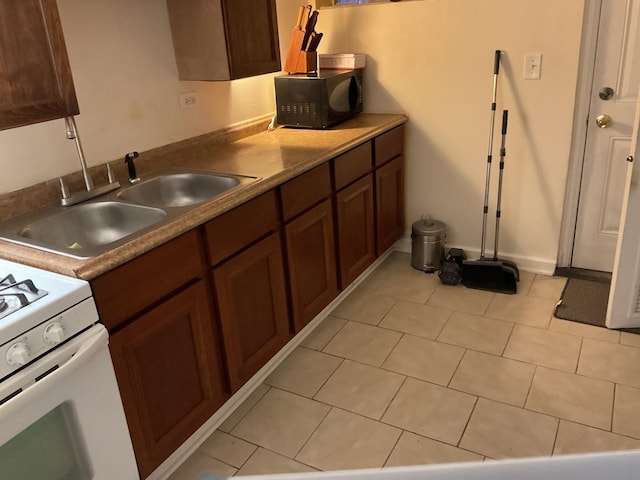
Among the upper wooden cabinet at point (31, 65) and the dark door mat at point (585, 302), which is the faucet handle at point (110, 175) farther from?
the dark door mat at point (585, 302)

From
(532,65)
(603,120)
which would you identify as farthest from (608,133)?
(532,65)

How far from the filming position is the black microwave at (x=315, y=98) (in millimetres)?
3098

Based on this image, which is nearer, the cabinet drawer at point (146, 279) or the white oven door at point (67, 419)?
the white oven door at point (67, 419)

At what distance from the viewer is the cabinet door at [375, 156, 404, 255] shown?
3311mm

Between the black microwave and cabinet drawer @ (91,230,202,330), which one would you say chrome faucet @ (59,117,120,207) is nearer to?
cabinet drawer @ (91,230,202,330)

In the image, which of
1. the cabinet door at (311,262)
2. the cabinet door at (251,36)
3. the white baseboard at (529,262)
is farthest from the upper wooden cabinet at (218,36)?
the white baseboard at (529,262)

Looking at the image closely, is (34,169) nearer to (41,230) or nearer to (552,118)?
(41,230)

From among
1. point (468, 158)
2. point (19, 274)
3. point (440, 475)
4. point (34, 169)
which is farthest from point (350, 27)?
point (440, 475)

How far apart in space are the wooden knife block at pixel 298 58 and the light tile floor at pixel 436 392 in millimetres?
1396

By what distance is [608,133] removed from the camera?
9.92 feet

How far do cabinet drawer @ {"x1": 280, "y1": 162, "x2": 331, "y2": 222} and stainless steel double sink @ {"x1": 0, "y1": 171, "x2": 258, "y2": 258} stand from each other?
200mm

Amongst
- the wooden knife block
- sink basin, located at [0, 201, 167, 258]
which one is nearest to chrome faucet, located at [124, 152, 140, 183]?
sink basin, located at [0, 201, 167, 258]

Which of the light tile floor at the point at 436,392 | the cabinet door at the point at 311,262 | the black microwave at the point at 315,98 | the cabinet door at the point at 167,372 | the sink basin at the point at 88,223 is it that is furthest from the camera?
the black microwave at the point at 315,98

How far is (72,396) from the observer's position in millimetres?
1492
